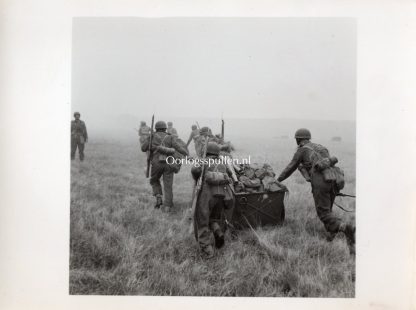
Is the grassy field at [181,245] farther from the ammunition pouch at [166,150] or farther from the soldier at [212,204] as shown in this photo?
the ammunition pouch at [166,150]

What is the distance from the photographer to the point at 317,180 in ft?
16.2

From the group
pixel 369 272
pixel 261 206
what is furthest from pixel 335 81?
pixel 369 272

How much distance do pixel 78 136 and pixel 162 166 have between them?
923 mm

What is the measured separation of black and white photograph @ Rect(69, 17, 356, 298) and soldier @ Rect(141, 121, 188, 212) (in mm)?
21

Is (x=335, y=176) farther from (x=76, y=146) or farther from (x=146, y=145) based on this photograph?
(x=76, y=146)

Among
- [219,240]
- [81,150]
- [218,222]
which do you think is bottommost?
[219,240]

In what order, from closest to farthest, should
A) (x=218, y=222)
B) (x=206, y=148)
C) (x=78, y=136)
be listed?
(x=78, y=136) < (x=206, y=148) < (x=218, y=222)

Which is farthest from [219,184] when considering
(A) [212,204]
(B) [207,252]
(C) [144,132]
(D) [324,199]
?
(D) [324,199]

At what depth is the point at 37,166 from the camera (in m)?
4.67

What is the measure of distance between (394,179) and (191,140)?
6.80ft

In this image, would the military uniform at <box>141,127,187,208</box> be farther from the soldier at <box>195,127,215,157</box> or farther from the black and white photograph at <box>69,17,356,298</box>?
the soldier at <box>195,127,215,157</box>

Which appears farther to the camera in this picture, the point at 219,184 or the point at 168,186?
the point at 168,186

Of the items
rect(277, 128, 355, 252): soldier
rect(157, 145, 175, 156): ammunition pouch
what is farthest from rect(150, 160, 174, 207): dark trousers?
rect(277, 128, 355, 252): soldier

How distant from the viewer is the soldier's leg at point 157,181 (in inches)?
195
